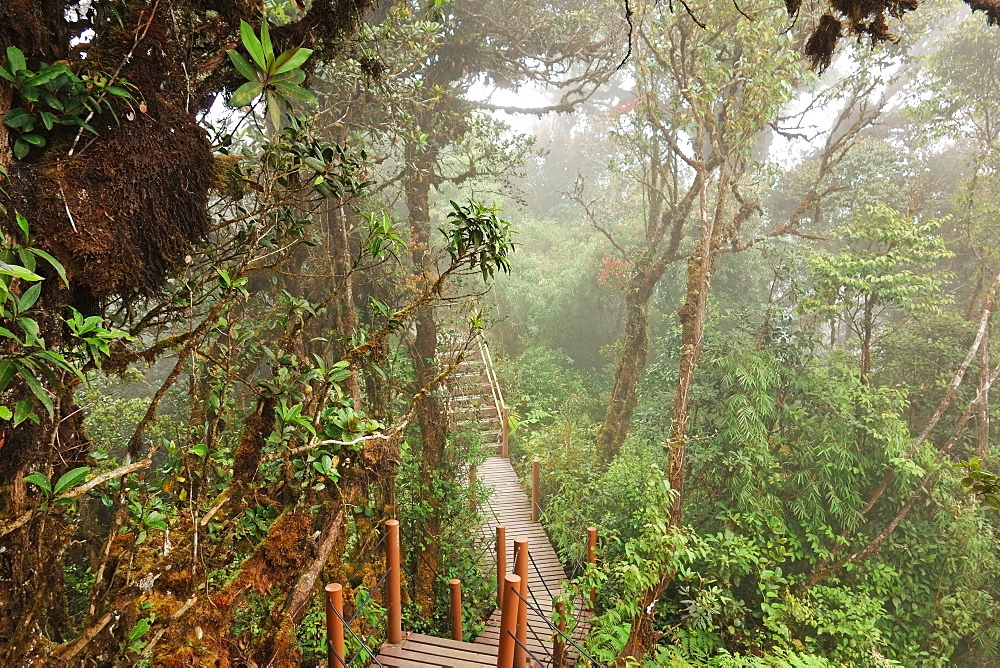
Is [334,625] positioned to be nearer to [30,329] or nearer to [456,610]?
[456,610]

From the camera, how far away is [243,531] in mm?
2936

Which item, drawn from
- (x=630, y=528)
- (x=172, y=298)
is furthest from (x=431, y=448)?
(x=172, y=298)

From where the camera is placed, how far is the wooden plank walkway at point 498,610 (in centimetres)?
359

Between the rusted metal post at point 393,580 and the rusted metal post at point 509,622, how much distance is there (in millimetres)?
871

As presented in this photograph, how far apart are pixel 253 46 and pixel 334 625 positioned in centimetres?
281

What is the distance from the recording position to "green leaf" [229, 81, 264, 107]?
1.62 meters

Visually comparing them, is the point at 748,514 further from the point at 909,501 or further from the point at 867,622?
the point at 909,501

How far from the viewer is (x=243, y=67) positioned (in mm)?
1627

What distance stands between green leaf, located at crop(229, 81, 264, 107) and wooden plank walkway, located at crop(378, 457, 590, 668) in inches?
138

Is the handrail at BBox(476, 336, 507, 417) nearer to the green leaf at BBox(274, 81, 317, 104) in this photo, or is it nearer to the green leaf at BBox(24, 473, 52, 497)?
the green leaf at BBox(274, 81, 317, 104)

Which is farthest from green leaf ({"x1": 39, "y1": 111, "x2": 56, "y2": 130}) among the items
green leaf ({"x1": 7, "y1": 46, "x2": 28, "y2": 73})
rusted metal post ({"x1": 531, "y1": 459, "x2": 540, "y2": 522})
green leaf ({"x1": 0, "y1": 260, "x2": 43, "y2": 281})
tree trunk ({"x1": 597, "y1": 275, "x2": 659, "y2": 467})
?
tree trunk ({"x1": 597, "y1": 275, "x2": 659, "y2": 467})

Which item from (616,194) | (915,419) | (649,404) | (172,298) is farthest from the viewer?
(616,194)

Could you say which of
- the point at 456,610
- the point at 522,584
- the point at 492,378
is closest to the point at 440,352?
the point at 492,378

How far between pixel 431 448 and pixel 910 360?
6.73m
